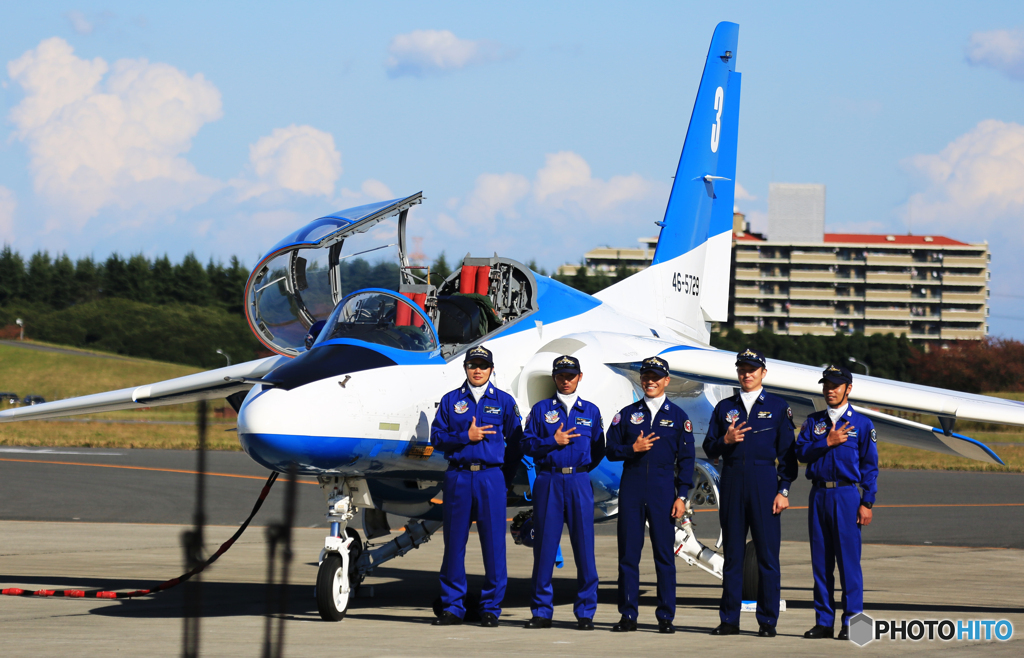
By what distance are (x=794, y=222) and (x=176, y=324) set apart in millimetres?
75383

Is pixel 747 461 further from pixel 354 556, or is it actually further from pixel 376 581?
pixel 376 581

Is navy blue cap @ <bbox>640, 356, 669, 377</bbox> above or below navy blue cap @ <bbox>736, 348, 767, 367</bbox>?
below

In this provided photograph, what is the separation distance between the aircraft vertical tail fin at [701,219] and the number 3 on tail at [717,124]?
13 millimetres

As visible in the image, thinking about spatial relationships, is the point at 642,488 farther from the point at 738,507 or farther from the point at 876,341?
the point at 876,341

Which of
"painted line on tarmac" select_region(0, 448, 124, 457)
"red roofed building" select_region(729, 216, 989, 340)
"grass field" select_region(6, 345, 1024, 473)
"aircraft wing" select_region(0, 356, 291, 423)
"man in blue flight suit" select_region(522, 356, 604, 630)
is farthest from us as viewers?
"red roofed building" select_region(729, 216, 989, 340)

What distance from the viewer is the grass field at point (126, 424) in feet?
129

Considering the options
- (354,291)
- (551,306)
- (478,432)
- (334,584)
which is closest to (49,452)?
(354,291)

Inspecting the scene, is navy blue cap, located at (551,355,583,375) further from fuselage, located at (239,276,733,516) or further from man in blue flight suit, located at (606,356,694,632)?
fuselage, located at (239,276,733,516)

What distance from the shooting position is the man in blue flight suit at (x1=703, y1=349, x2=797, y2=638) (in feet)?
28.3

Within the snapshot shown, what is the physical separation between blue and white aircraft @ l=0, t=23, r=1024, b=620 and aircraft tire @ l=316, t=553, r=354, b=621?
0.04 ft

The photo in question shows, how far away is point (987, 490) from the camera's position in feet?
93.0

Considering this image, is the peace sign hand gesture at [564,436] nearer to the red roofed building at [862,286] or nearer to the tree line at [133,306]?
the tree line at [133,306]

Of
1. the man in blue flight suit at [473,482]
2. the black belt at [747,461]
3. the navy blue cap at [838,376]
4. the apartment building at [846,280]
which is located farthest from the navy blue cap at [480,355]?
the apartment building at [846,280]
